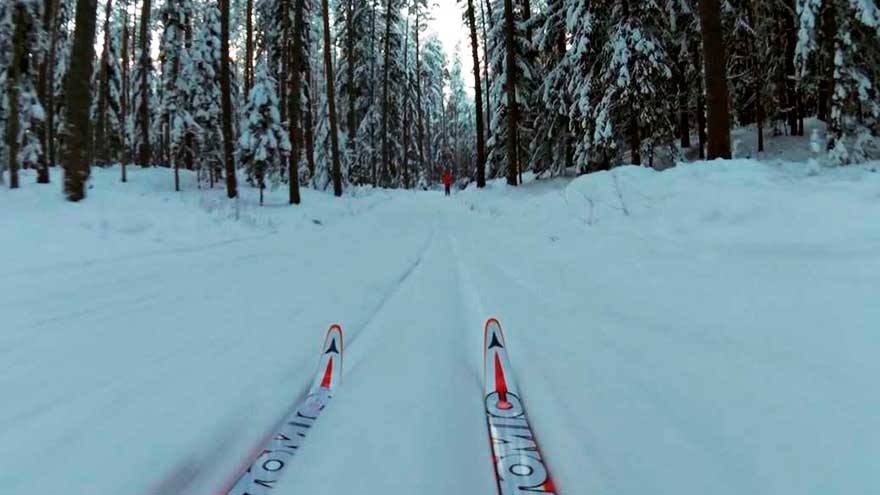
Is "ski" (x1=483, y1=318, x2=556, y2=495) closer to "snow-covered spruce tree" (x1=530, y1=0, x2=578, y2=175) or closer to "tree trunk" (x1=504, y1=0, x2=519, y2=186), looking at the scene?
"snow-covered spruce tree" (x1=530, y1=0, x2=578, y2=175)

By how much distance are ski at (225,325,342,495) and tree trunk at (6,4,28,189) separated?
16036 mm

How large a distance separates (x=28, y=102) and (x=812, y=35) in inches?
932

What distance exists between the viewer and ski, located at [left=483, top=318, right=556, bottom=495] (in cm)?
176

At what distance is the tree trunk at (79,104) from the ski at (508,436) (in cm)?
964

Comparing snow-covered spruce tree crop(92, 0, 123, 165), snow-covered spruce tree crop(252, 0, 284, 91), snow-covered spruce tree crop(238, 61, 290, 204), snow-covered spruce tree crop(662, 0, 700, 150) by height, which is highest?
snow-covered spruce tree crop(252, 0, 284, 91)

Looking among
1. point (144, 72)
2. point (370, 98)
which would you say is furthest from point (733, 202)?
point (370, 98)

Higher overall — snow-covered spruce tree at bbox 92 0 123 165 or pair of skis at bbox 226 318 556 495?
snow-covered spruce tree at bbox 92 0 123 165

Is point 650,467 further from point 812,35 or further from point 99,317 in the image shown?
point 812,35

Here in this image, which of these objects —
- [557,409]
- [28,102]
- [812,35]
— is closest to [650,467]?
[557,409]

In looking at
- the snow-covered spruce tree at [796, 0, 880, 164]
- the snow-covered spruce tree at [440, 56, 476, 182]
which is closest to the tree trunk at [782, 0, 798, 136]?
the snow-covered spruce tree at [796, 0, 880, 164]

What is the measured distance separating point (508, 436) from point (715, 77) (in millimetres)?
9730

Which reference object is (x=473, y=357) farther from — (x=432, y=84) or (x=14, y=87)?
(x=432, y=84)

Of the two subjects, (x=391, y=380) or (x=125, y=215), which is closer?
(x=391, y=380)

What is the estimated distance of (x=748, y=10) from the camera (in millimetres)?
19500
